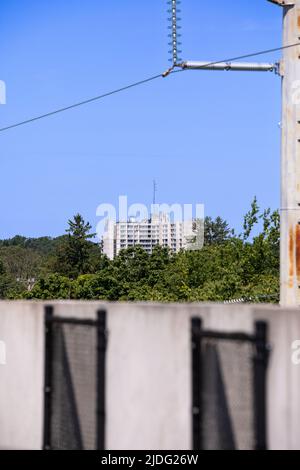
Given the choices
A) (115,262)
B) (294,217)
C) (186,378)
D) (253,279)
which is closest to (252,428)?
(186,378)

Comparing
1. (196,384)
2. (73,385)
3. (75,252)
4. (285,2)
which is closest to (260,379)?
(196,384)

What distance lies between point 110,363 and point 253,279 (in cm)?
4680

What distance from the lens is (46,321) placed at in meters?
8.92

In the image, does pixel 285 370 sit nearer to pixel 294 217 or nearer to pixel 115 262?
pixel 294 217

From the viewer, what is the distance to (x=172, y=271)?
82.6 metres

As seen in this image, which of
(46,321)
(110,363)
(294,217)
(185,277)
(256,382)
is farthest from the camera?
(185,277)

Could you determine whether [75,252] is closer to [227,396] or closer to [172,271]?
[172,271]

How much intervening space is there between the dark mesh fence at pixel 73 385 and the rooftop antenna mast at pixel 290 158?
15.4m

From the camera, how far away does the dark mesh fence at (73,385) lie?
826 centimetres

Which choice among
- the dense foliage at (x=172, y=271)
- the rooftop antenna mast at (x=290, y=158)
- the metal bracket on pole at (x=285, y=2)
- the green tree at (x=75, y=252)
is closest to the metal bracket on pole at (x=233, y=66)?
the rooftop antenna mast at (x=290, y=158)

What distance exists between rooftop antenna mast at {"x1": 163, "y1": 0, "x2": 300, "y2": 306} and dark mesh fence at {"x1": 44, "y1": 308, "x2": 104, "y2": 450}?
1542 centimetres

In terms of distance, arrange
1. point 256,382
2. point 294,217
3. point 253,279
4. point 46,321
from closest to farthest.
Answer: point 256,382
point 46,321
point 294,217
point 253,279

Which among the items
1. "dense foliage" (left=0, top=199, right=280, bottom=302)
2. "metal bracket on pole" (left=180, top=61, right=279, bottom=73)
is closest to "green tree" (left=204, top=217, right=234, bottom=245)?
"dense foliage" (left=0, top=199, right=280, bottom=302)

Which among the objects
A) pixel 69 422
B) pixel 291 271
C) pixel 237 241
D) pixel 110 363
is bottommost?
pixel 69 422
